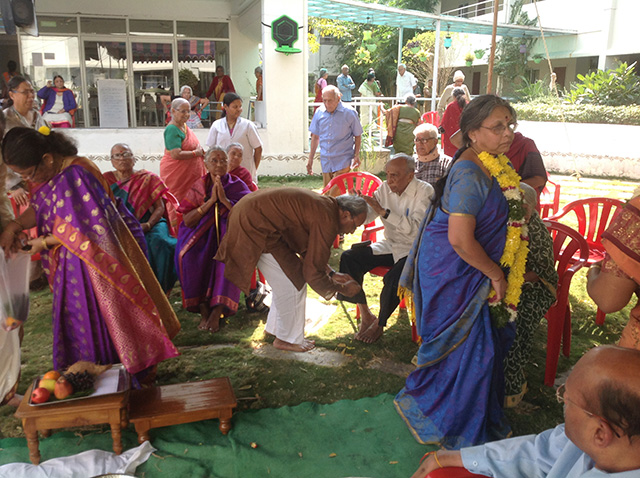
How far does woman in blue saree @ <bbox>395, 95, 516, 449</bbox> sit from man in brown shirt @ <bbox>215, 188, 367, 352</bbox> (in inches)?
29.5

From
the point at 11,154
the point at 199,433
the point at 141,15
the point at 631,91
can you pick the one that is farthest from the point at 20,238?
the point at 631,91

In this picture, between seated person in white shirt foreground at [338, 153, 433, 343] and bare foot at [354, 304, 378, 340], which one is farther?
bare foot at [354, 304, 378, 340]

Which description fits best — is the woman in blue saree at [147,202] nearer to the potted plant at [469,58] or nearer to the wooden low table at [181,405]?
the wooden low table at [181,405]

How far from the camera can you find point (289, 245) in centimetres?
390

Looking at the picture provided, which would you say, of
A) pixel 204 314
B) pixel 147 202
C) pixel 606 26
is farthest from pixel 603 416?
pixel 606 26

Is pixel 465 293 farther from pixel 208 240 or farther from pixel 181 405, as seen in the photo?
pixel 208 240

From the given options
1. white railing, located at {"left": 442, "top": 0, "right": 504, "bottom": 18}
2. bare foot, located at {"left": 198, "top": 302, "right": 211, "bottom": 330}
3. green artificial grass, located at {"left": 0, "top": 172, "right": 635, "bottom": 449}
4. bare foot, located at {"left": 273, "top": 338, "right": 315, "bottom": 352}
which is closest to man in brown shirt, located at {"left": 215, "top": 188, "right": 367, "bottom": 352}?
bare foot, located at {"left": 273, "top": 338, "right": 315, "bottom": 352}

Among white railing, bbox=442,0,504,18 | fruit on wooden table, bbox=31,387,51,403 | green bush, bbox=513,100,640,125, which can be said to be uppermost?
white railing, bbox=442,0,504,18

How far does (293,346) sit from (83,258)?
1.78 metres

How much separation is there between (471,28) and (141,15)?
10193 mm

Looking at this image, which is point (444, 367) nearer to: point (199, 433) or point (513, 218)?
point (513, 218)

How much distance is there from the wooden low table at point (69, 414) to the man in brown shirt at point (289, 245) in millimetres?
1418

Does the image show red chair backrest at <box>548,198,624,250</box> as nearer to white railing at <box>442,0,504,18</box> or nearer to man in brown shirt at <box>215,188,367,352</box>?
man in brown shirt at <box>215,188,367,352</box>

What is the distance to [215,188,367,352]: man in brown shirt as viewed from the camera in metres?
3.62
